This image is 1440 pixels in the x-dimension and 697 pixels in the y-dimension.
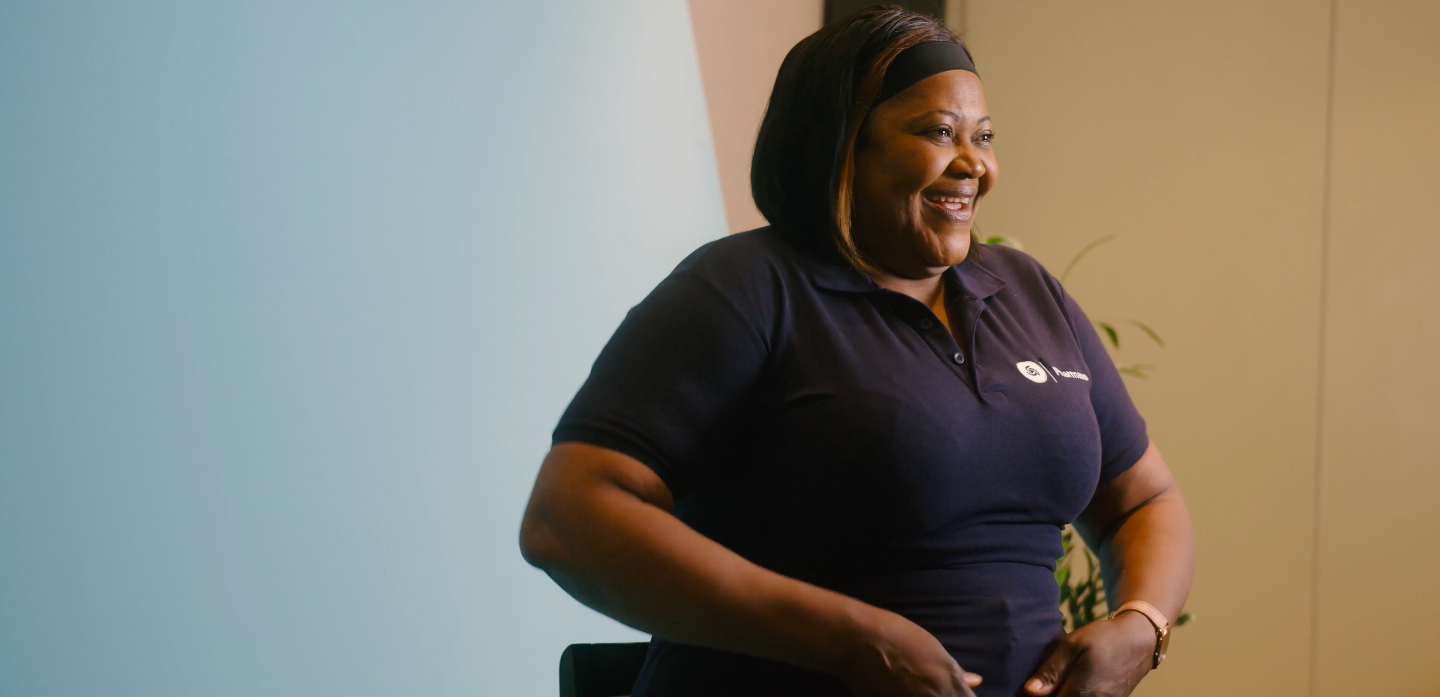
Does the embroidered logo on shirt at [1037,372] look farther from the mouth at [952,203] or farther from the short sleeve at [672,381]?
the short sleeve at [672,381]

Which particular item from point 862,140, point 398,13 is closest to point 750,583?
point 862,140

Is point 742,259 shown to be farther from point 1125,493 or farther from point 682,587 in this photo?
point 1125,493

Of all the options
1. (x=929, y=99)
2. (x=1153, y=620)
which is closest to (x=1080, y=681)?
(x=1153, y=620)

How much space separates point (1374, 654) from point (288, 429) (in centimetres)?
328

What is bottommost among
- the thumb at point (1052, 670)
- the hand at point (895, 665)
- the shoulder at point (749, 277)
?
the thumb at point (1052, 670)

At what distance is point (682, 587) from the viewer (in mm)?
859

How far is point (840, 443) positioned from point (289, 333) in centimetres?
54

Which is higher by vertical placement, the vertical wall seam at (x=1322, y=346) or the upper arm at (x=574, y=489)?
the upper arm at (x=574, y=489)

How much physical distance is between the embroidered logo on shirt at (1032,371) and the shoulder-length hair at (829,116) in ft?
0.65

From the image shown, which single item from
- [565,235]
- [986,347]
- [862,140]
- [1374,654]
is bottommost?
[1374,654]

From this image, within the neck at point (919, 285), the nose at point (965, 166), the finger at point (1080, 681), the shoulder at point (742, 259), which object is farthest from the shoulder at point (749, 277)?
the finger at point (1080, 681)

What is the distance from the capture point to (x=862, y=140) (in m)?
1.13

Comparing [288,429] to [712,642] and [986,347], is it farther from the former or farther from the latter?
[986,347]

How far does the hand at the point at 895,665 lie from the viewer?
2.87 feet
